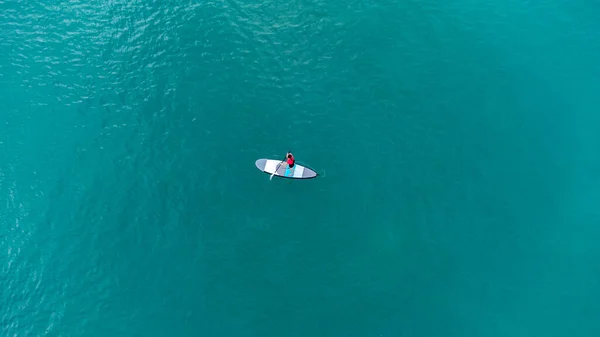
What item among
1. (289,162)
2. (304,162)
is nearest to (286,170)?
(289,162)

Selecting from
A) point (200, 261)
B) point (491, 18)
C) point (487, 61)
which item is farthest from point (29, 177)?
point (491, 18)

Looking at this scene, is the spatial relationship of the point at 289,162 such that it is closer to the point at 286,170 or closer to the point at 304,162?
the point at 286,170

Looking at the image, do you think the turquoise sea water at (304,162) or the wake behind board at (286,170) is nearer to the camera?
the turquoise sea water at (304,162)

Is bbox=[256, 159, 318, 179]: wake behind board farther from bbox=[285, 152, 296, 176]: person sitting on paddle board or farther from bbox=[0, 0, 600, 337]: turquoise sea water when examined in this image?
bbox=[0, 0, 600, 337]: turquoise sea water

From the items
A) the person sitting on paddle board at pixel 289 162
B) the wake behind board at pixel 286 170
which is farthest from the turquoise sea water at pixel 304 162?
the person sitting on paddle board at pixel 289 162

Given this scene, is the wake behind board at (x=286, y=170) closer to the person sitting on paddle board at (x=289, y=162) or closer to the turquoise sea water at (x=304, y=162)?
the person sitting on paddle board at (x=289, y=162)

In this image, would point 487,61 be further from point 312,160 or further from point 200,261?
point 200,261
